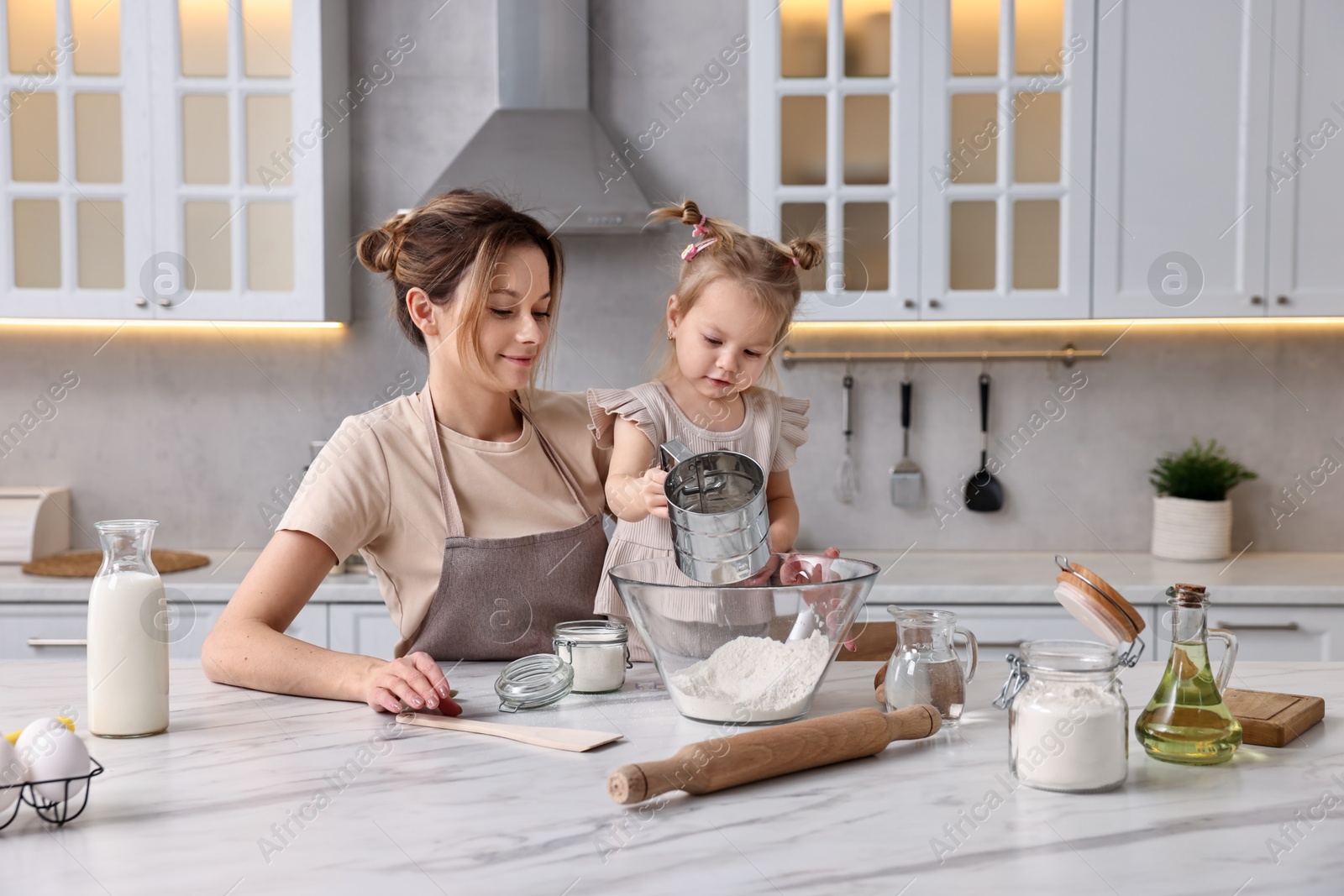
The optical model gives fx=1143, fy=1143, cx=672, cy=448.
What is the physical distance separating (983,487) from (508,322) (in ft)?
6.31

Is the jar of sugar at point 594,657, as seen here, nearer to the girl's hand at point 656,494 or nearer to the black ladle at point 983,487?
the girl's hand at point 656,494

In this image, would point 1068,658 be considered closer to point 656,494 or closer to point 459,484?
point 656,494

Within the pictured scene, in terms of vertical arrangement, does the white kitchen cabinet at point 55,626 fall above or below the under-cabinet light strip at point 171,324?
below

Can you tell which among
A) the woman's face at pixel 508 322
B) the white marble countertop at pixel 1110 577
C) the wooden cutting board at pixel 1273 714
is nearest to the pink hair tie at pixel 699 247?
the woman's face at pixel 508 322

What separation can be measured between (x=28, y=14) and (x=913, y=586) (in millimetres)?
2684

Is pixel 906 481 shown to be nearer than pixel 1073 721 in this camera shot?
No

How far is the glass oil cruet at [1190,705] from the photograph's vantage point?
1.13 m

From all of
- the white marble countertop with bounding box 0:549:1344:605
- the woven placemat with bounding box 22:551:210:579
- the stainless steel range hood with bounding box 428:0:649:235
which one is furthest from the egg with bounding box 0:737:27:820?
the stainless steel range hood with bounding box 428:0:649:235

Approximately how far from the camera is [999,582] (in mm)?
2764

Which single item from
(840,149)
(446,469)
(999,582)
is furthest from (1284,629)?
(446,469)

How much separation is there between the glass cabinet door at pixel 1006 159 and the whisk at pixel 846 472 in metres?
0.44

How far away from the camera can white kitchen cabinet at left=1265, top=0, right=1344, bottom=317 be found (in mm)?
2848

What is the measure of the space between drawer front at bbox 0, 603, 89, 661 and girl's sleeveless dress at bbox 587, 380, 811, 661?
1625 mm

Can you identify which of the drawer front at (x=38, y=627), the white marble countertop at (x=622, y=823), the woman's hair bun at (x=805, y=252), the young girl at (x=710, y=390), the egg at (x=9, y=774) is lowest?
the drawer front at (x=38, y=627)
